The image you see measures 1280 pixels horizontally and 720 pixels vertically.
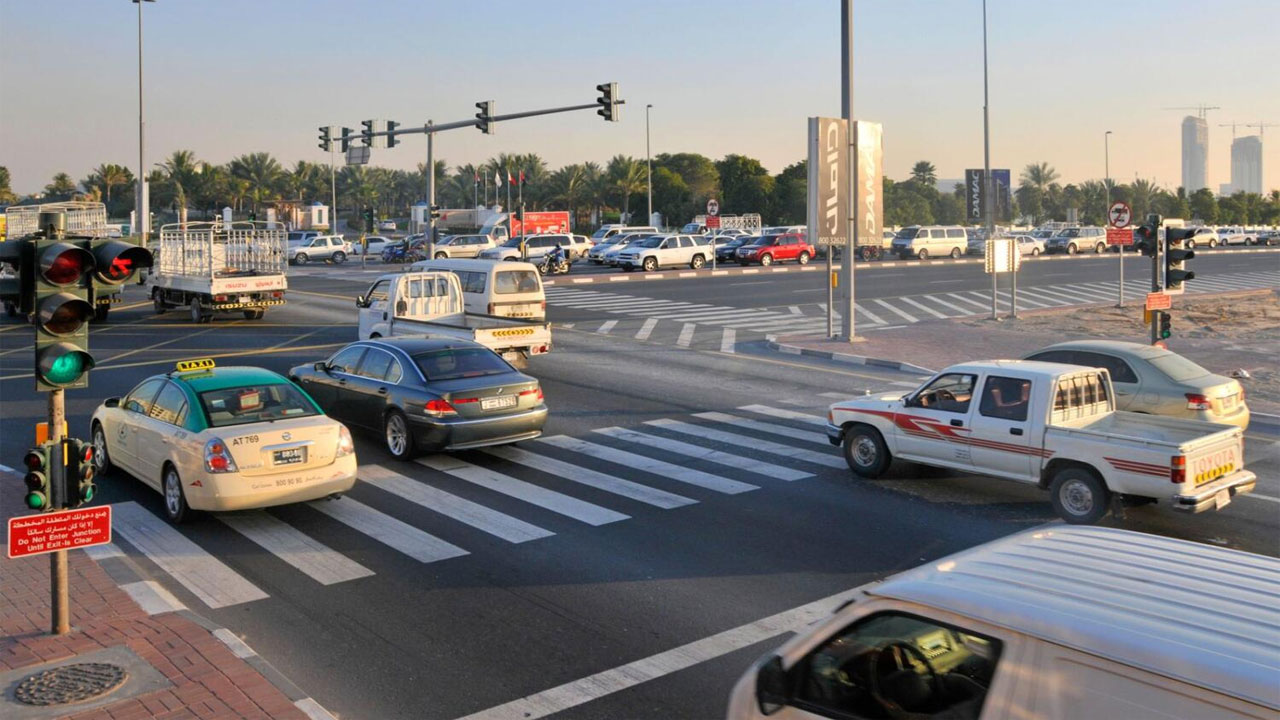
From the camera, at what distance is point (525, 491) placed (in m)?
12.2

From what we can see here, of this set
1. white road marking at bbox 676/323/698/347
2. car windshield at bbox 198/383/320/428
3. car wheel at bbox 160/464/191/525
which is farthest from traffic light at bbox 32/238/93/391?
white road marking at bbox 676/323/698/347

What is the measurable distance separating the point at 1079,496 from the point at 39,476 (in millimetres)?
9029

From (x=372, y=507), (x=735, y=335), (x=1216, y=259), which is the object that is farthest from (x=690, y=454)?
(x=1216, y=259)

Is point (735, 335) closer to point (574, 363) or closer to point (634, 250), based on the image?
point (574, 363)

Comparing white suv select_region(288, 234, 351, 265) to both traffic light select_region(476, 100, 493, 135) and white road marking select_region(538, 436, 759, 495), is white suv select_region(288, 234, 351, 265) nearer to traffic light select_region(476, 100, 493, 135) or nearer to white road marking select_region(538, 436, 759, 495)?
traffic light select_region(476, 100, 493, 135)

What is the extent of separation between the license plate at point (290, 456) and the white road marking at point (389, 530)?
0.78m

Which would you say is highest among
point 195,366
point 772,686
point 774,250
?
point 774,250

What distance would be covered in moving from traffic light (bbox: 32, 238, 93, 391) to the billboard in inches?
790

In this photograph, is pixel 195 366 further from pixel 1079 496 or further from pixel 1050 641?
pixel 1050 641

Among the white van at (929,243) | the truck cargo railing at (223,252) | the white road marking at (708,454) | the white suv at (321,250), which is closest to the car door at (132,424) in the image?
the white road marking at (708,454)

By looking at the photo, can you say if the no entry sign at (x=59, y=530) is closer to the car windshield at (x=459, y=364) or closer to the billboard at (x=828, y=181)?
the car windshield at (x=459, y=364)

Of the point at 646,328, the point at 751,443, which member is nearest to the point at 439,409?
the point at 751,443

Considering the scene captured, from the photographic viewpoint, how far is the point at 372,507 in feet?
37.8

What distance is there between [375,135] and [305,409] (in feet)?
91.0
